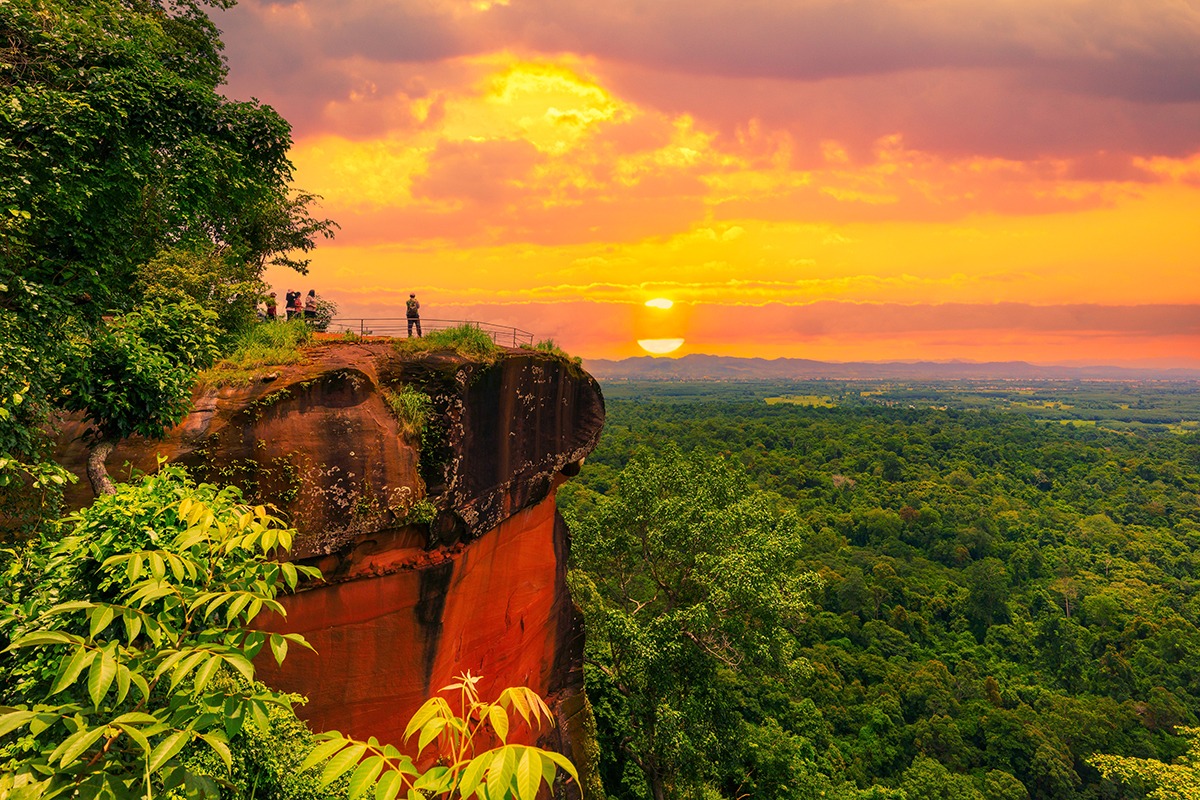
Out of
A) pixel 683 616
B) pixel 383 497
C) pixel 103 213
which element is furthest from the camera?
pixel 683 616

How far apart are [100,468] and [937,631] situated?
51618 millimetres

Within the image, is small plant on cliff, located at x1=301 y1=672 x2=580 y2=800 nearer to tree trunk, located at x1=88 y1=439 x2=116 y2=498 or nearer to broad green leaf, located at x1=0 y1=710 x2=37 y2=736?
broad green leaf, located at x1=0 y1=710 x2=37 y2=736

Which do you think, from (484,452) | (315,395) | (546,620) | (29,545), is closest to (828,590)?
(546,620)

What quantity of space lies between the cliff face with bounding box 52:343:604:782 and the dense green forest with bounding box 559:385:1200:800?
234 inches

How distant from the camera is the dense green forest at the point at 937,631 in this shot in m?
18.7

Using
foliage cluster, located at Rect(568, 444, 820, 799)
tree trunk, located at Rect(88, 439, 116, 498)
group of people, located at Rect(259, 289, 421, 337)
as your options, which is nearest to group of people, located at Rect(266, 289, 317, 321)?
group of people, located at Rect(259, 289, 421, 337)

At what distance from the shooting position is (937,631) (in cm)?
4378

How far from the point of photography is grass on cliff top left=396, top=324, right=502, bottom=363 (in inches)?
435

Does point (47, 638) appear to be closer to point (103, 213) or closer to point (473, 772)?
point (473, 772)

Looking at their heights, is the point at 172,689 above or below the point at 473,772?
above

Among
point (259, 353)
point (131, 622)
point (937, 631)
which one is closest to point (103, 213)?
point (259, 353)

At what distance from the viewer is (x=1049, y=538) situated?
56156 millimetres

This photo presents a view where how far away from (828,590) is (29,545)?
4875 cm

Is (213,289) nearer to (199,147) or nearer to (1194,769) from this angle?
(199,147)
